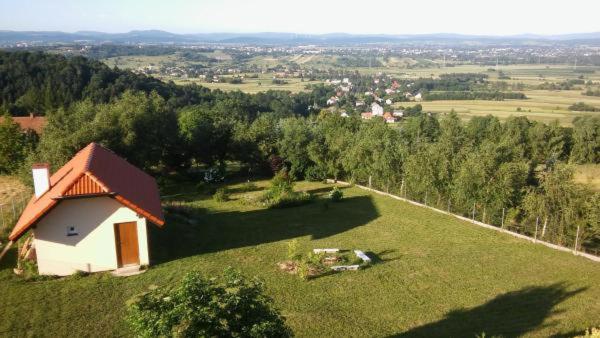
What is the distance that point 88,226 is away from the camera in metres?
16.9

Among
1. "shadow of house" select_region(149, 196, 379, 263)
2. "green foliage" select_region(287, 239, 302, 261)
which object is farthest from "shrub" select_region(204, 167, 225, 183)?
"green foliage" select_region(287, 239, 302, 261)

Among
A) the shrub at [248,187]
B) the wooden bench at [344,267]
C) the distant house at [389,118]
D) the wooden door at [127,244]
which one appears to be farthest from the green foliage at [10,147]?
the distant house at [389,118]

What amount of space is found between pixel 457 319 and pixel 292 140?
24.0m

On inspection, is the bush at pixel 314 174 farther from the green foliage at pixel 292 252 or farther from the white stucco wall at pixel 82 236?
the white stucco wall at pixel 82 236

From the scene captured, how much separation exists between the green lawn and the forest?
7.24ft

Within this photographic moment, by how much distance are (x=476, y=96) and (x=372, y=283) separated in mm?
100972

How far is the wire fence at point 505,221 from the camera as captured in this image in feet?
66.8

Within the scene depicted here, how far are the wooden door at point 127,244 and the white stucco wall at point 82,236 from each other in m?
0.16

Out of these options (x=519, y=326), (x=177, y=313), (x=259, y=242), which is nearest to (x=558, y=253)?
(x=519, y=326)

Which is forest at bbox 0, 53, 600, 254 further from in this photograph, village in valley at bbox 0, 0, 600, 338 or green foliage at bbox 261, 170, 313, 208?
green foliage at bbox 261, 170, 313, 208

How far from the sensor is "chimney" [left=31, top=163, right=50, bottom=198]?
1786 cm

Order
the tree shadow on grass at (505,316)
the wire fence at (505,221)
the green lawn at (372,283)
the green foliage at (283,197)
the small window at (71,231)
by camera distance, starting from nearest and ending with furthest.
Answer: the tree shadow on grass at (505,316) < the green lawn at (372,283) < the small window at (71,231) < the wire fence at (505,221) < the green foliage at (283,197)

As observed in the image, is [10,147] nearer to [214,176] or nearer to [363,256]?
[214,176]

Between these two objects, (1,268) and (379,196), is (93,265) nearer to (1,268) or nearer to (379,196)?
(1,268)
